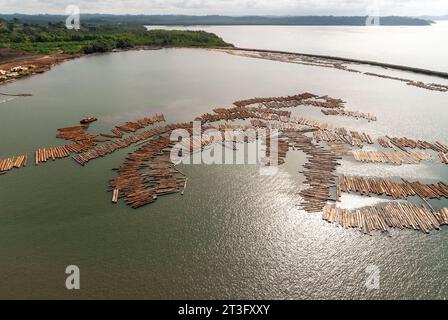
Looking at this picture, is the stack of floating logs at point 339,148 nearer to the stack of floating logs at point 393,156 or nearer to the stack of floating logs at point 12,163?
the stack of floating logs at point 393,156

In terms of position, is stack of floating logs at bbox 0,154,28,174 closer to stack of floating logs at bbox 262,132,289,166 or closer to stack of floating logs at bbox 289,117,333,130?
stack of floating logs at bbox 262,132,289,166

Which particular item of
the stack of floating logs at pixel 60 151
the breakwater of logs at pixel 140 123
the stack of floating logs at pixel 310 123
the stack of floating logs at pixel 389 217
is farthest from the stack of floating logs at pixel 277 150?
the stack of floating logs at pixel 60 151

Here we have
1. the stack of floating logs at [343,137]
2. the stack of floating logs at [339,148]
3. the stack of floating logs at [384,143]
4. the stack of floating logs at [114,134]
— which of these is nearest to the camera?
the stack of floating logs at [339,148]

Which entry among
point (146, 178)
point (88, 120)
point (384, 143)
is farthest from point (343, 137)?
point (88, 120)

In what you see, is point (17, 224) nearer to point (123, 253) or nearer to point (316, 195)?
point (123, 253)

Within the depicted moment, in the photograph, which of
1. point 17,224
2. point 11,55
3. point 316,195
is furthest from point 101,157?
point 11,55

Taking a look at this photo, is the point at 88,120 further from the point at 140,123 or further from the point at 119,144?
the point at 119,144
